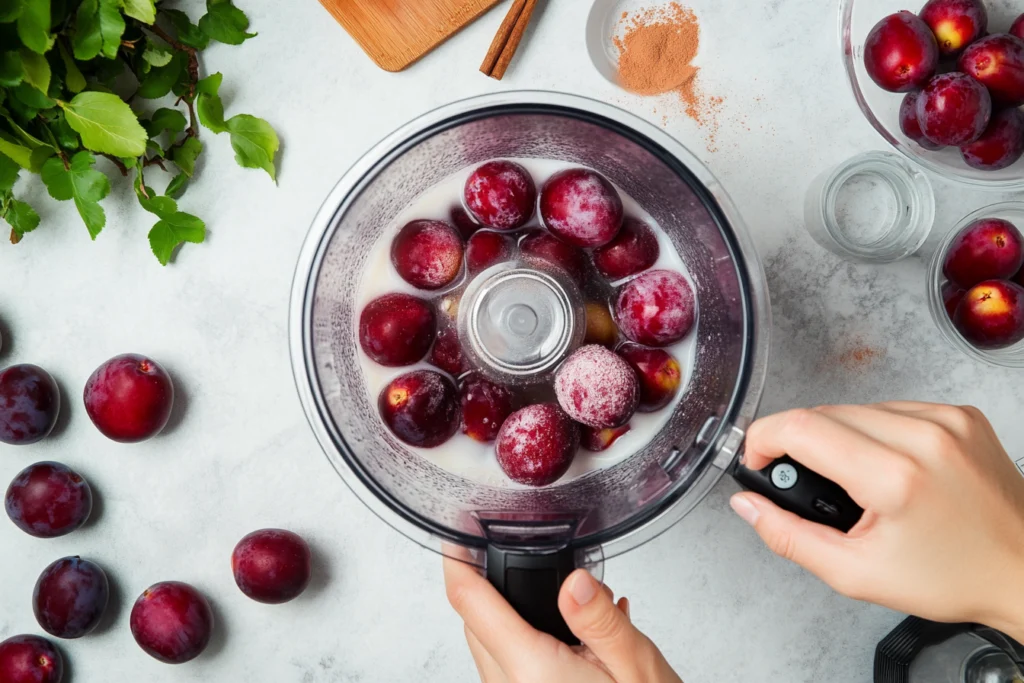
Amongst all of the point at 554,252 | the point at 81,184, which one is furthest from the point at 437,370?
the point at 81,184

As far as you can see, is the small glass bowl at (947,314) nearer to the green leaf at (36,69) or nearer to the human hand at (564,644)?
the human hand at (564,644)

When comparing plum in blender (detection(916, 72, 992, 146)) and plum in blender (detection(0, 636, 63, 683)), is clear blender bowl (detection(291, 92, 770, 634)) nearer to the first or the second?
plum in blender (detection(916, 72, 992, 146))

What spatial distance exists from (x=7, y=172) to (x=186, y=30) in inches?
10.8

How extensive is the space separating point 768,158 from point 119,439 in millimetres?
880

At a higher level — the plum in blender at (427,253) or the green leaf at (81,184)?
the plum in blender at (427,253)

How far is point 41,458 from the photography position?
3.50 feet

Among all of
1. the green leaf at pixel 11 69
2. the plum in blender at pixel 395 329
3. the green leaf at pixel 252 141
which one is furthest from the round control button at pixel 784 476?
the green leaf at pixel 11 69

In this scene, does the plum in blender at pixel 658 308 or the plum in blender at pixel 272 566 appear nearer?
the plum in blender at pixel 658 308

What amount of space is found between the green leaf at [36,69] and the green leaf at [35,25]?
0.10 feet

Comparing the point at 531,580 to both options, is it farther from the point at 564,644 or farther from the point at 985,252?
the point at 985,252

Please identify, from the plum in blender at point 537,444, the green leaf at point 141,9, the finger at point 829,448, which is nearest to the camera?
the finger at point 829,448

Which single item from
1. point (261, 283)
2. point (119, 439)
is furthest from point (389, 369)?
point (119, 439)

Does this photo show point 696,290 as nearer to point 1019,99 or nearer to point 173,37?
point 1019,99

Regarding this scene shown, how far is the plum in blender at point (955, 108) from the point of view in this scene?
0.90 metres
